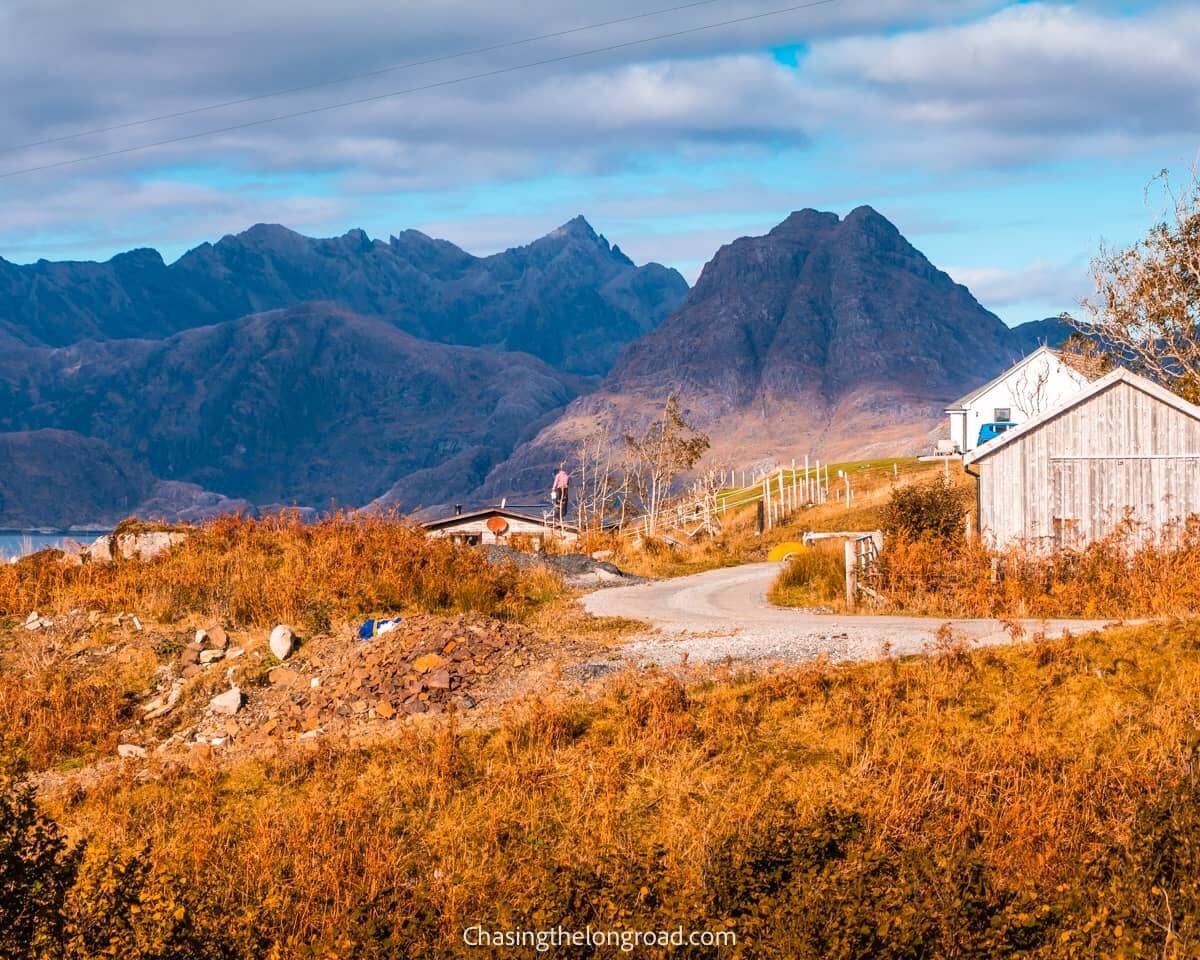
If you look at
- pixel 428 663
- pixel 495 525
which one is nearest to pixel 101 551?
pixel 428 663

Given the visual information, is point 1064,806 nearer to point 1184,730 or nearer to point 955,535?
point 1184,730

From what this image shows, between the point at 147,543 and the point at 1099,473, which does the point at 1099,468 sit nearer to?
the point at 1099,473

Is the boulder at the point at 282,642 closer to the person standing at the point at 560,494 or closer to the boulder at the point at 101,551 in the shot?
the boulder at the point at 101,551

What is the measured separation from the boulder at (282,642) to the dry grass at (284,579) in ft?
2.61

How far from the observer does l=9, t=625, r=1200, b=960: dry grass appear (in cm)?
949

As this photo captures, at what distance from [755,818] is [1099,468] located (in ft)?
61.1

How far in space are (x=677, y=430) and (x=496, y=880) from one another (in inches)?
2485

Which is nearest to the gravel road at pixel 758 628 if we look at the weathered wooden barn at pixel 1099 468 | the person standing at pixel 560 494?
the weathered wooden barn at pixel 1099 468

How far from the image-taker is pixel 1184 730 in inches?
562

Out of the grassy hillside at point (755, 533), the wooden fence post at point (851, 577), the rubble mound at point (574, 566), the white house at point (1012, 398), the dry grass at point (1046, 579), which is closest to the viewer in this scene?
the dry grass at point (1046, 579)

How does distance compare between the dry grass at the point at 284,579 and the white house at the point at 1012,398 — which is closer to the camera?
the dry grass at the point at 284,579

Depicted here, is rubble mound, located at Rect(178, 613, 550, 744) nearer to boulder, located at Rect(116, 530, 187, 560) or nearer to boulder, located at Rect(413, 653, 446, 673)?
boulder, located at Rect(413, 653, 446, 673)

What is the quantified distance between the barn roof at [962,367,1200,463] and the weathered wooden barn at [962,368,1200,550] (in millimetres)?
22

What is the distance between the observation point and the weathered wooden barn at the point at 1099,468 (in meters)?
27.8
